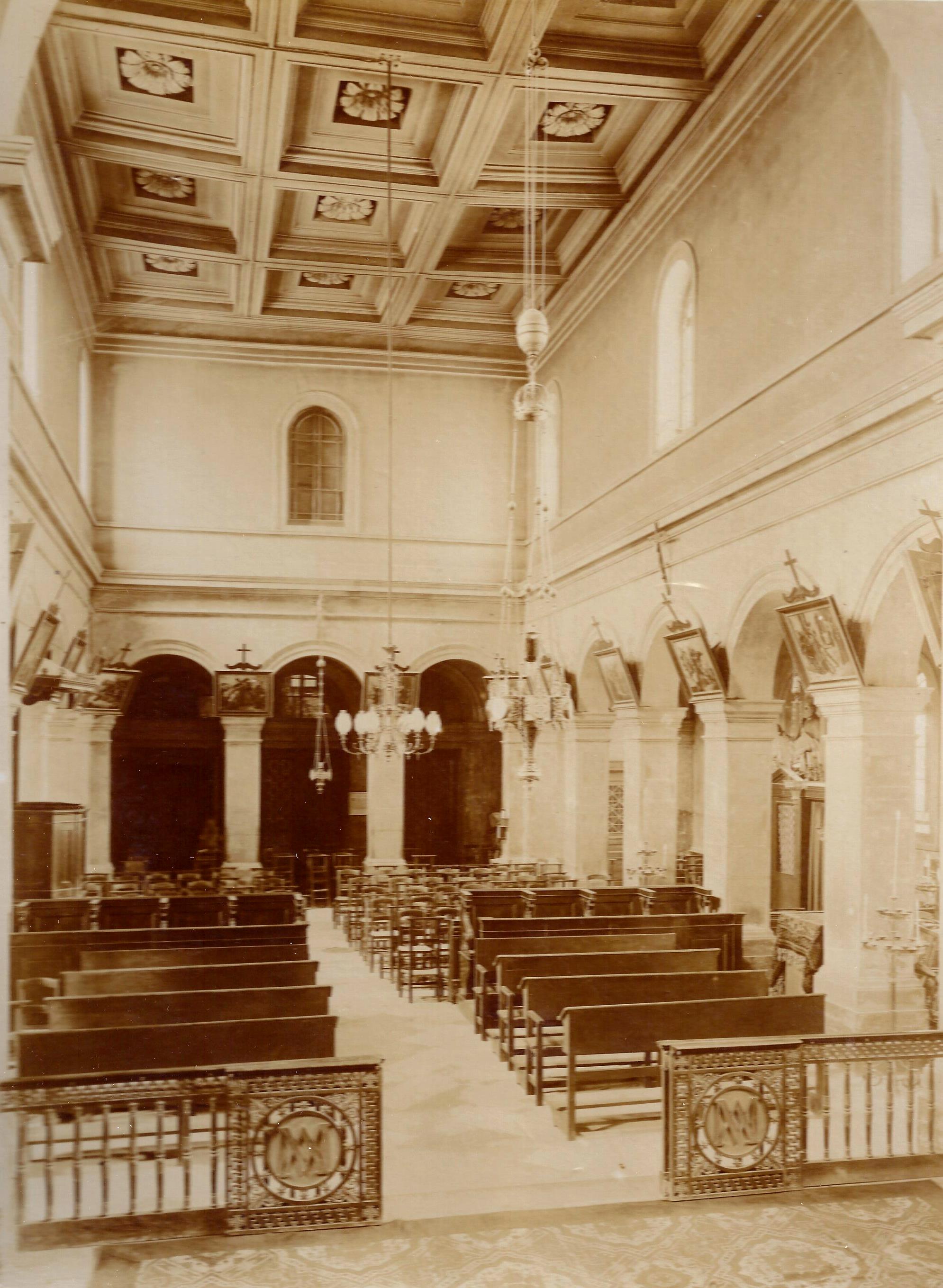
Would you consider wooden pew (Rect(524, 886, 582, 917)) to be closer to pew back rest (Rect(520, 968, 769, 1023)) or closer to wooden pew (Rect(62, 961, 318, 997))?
pew back rest (Rect(520, 968, 769, 1023))

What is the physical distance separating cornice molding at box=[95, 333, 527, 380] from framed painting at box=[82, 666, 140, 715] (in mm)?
5591

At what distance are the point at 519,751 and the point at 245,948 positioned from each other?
1010 cm

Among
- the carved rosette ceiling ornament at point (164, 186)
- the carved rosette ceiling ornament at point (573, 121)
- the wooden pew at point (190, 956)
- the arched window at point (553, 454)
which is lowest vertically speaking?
the wooden pew at point (190, 956)

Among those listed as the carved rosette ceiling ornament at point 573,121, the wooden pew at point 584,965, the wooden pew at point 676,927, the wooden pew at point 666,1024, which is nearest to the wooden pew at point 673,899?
the wooden pew at point 676,927

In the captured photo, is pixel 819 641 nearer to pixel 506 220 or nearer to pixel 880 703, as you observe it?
pixel 880 703

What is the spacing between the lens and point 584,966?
8.55 m

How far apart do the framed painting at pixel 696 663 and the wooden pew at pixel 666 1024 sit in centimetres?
461

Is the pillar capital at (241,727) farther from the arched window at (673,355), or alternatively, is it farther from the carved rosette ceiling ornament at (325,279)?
the arched window at (673,355)

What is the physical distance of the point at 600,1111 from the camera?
7.57 m

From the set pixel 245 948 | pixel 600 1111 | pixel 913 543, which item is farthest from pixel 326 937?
pixel 913 543

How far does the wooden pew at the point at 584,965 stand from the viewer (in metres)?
8.41

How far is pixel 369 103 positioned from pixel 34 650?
6.82 m

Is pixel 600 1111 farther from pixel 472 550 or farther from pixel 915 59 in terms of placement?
pixel 472 550

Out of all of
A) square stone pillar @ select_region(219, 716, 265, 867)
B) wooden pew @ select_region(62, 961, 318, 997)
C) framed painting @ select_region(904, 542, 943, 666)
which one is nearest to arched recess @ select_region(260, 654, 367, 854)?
square stone pillar @ select_region(219, 716, 265, 867)
